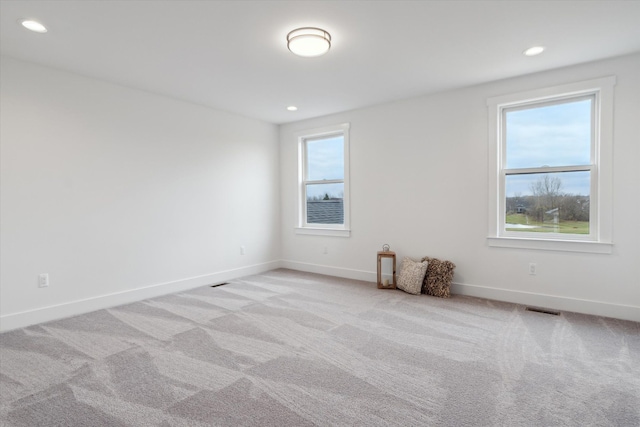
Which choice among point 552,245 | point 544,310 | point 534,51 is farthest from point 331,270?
point 534,51

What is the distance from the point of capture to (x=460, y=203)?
412 centimetres

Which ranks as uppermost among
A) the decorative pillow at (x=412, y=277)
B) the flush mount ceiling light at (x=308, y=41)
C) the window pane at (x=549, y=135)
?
the flush mount ceiling light at (x=308, y=41)

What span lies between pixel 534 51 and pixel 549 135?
1.04 metres

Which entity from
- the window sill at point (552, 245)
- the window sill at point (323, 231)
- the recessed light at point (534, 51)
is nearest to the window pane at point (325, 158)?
the window sill at point (323, 231)

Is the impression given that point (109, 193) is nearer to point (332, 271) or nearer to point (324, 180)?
point (324, 180)

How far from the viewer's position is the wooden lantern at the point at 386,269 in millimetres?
4465

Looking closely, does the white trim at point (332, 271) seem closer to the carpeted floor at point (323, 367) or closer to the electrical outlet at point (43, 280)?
the carpeted floor at point (323, 367)

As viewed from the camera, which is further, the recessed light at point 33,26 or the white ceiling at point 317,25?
the recessed light at point 33,26

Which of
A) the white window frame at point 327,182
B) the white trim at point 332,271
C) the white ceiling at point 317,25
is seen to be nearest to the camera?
the white ceiling at point 317,25

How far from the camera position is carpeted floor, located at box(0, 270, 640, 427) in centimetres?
185

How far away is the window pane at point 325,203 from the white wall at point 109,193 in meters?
1.10

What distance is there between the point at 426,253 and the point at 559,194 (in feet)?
5.35

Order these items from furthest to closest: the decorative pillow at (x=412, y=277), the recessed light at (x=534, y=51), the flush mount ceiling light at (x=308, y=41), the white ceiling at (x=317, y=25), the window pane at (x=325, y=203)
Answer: the window pane at (x=325, y=203) < the decorative pillow at (x=412, y=277) < the recessed light at (x=534, y=51) < the flush mount ceiling light at (x=308, y=41) < the white ceiling at (x=317, y=25)

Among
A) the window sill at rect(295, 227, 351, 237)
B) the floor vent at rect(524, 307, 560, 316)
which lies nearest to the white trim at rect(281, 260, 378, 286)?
the window sill at rect(295, 227, 351, 237)
